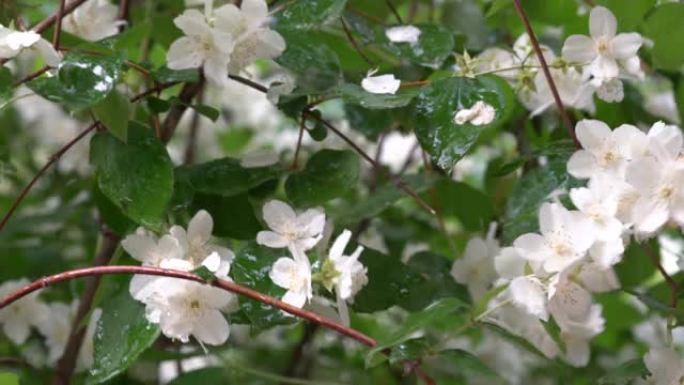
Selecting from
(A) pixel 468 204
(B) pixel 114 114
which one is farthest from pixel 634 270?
(B) pixel 114 114

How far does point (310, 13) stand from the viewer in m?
0.87

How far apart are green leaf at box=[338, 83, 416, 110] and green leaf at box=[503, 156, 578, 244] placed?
0.15 metres

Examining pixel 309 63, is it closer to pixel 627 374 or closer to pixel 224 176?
pixel 224 176

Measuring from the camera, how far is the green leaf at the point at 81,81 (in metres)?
0.72

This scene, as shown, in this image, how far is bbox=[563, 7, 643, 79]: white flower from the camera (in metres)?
0.86

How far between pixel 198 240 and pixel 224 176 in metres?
0.09

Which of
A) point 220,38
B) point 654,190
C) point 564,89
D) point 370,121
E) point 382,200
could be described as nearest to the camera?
point 654,190

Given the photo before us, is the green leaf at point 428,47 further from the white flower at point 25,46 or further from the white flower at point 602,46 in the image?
the white flower at point 25,46

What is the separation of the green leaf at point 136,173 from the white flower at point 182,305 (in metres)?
0.04

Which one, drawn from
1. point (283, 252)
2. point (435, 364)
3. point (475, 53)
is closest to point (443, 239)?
point (435, 364)

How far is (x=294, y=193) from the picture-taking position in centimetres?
→ 89

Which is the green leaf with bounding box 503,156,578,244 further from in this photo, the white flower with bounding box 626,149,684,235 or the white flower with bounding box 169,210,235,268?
the white flower with bounding box 169,210,235,268

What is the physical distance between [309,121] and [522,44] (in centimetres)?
23

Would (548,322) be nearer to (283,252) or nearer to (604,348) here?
(283,252)
